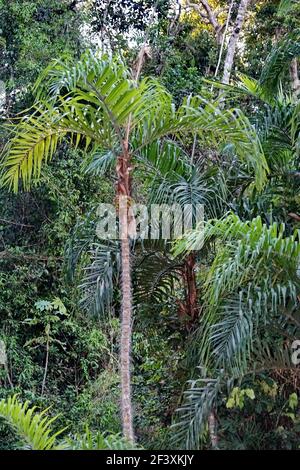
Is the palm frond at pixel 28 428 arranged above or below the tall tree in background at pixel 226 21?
below

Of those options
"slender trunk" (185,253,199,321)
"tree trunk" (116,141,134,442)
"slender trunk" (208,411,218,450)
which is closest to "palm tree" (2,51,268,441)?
"tree trunk" (116,141,134,442)

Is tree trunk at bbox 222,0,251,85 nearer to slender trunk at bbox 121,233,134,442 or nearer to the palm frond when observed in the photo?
slender trunk at bbox 121,233,134,442

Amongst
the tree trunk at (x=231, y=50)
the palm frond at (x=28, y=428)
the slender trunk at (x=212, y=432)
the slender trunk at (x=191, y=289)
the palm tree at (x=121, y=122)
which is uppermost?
the tree trunk at (x=231, y=50)

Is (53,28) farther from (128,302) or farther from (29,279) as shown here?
(128,302)

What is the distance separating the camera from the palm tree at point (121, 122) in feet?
11.3

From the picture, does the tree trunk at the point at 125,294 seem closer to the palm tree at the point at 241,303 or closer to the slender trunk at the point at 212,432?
the palm tree at the point at 241,303

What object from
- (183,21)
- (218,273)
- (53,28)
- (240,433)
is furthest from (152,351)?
(183,21)

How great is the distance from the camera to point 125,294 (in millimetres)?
3555

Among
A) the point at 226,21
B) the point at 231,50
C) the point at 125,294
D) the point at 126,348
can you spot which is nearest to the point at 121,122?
the point at 125,294

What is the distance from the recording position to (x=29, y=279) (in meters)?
6.60

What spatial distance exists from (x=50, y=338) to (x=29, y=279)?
64 centimetres

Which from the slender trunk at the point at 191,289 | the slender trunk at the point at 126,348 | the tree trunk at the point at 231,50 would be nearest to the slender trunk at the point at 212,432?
the slender trunk at the point at 126,348

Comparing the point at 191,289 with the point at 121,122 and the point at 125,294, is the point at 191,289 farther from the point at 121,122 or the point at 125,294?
the point at 121,122

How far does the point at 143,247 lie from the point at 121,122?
1.15m
